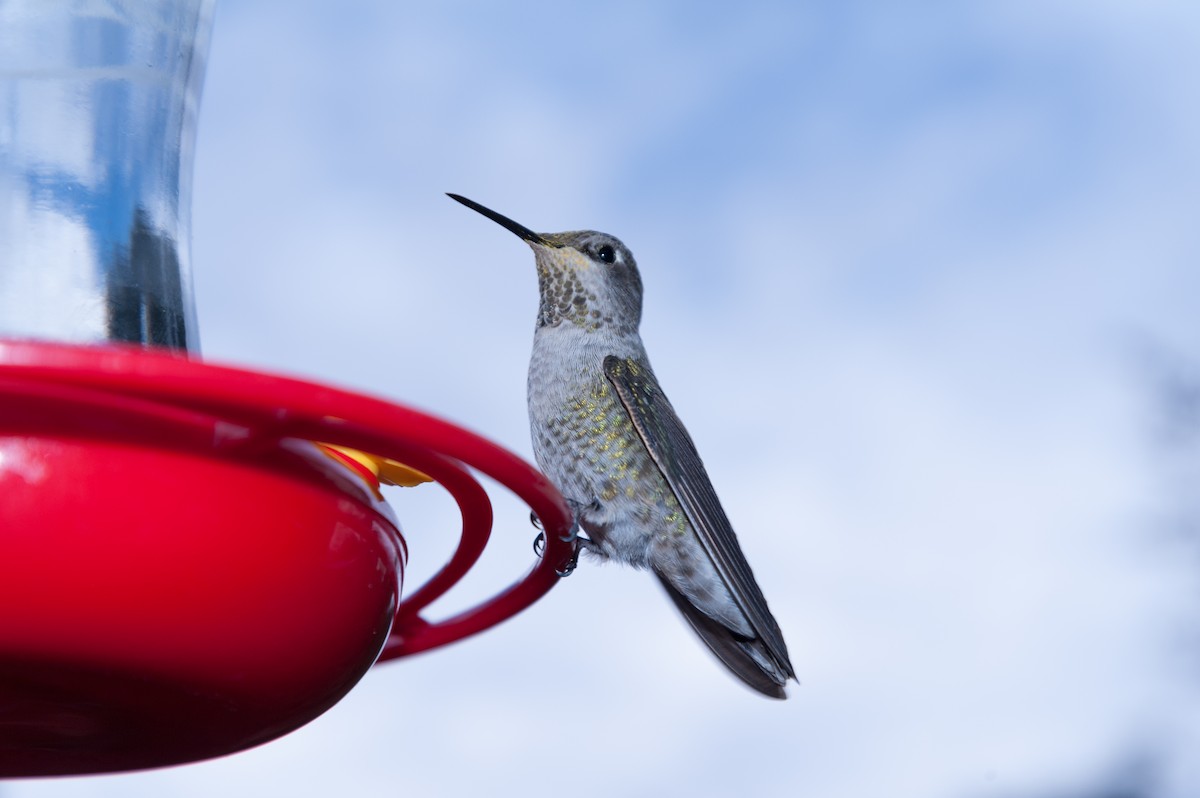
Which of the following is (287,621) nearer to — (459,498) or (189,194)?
(459,498)

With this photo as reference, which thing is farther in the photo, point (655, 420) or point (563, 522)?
point (655, 420)

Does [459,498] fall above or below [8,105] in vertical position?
below

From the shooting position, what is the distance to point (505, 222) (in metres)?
4.59

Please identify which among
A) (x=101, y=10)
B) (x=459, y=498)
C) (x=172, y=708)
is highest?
(x=101, y=10)

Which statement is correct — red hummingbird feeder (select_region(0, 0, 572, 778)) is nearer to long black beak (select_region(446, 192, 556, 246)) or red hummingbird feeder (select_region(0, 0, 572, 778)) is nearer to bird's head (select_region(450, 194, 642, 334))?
long black beak (select_region(446, 192, 556, 246))

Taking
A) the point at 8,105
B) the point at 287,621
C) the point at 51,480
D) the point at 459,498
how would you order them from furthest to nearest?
1. the point at 8,105
2. the point at 459,498
3. the point at 287,621
4. the point at 51,480

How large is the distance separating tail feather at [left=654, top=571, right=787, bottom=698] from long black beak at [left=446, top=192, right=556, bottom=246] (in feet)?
4.06

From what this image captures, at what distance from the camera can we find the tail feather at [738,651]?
13.2 ft

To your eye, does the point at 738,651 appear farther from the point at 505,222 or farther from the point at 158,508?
the point at 158,508

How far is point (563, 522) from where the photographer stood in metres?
2.29

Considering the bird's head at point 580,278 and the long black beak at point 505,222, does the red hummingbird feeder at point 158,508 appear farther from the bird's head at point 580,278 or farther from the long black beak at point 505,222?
the bird's head at point 580,278

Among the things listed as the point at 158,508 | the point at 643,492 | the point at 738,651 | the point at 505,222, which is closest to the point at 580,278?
the point at 505,222

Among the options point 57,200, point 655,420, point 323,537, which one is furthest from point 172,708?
point 655,420

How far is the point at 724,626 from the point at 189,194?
6.83 ft
